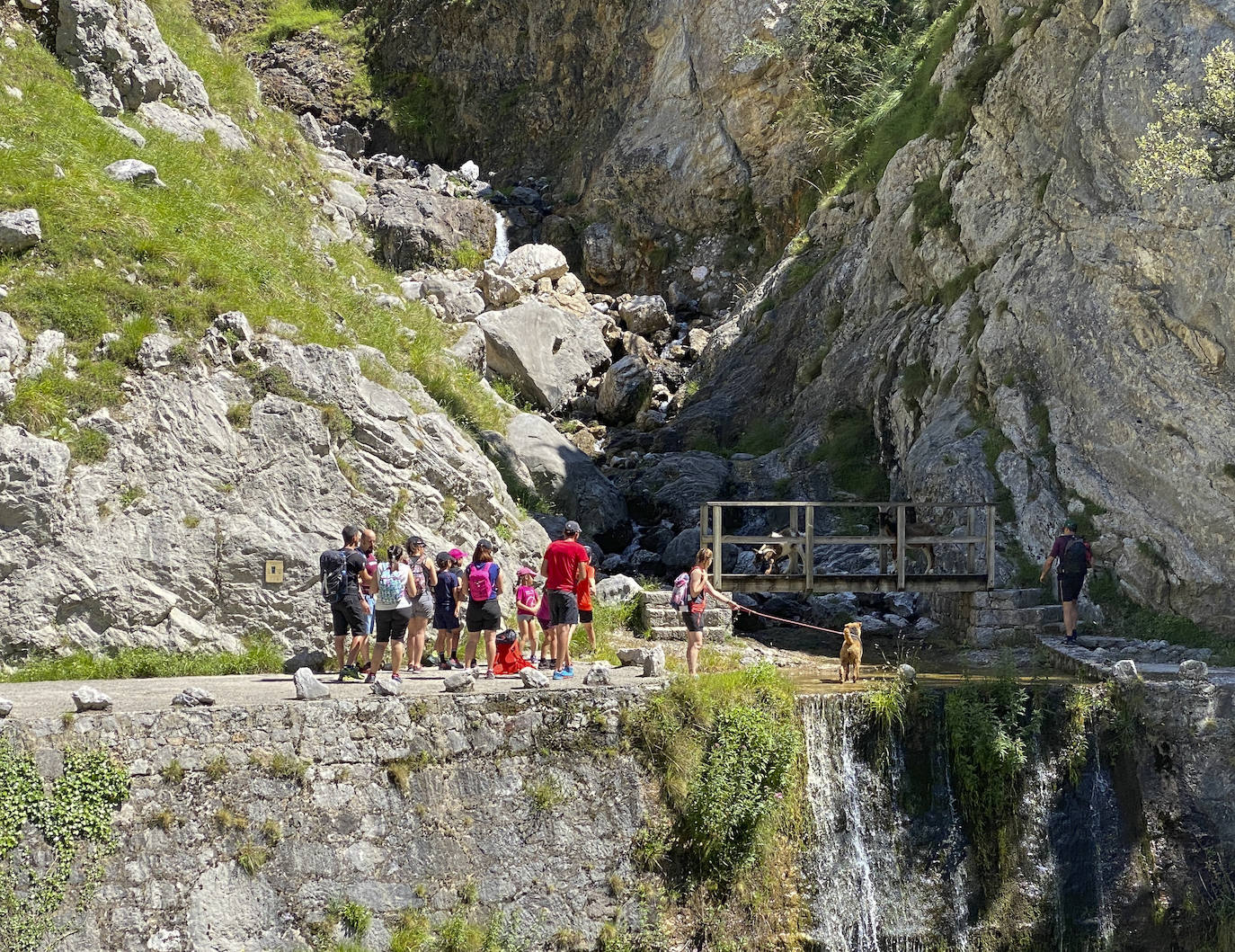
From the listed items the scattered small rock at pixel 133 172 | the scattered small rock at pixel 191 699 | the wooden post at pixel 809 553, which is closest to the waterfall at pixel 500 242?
the scattered small rock at pixel 133 172

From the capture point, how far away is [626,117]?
3741 cm

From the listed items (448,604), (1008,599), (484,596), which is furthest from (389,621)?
(1008,599)

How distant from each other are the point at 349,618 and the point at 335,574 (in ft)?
1.60

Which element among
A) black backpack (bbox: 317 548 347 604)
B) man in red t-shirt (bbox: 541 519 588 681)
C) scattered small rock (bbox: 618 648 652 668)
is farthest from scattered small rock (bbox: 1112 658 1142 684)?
black backpack (bbox: 317 548 347 604)

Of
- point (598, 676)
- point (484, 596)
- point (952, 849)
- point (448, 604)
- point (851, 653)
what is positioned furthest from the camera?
point (851, 653)

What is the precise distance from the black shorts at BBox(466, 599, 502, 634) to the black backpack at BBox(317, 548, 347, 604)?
1404mm

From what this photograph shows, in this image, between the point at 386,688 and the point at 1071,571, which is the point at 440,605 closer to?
the point at 386,688

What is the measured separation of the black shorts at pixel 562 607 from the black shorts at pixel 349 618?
77.8 inches

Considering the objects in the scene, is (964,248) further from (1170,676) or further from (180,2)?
(180,2)

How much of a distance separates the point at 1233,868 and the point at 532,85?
3387 centimetres

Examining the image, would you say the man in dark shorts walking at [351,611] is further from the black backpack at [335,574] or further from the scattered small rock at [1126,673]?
the scattered small rock at [1126,673]

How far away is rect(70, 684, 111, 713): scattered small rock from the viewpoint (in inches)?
397

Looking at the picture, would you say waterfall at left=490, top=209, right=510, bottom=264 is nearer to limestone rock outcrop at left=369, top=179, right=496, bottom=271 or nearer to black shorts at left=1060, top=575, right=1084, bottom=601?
limestone rock outcrop at left=369, top=179, right=496, bottom=271

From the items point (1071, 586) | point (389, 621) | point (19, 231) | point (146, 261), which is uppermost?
point (19, 231)
